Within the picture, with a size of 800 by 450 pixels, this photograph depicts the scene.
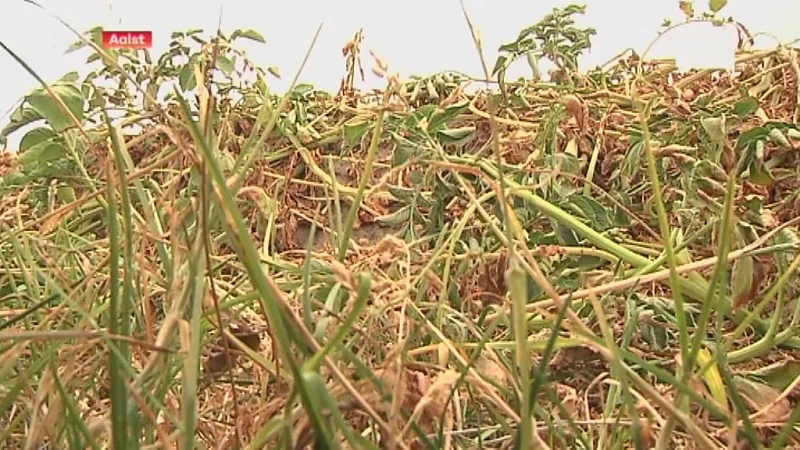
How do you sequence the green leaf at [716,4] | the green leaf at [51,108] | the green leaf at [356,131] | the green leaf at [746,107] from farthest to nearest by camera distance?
the green leaf at [716,4] < the green leaf at [356,131] < the green leaf at [746,107] < the green leaf at [51,108]

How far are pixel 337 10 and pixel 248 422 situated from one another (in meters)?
1.41

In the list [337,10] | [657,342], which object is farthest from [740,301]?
[337,10]

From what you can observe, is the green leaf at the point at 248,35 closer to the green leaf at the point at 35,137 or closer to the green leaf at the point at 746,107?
the green leaf at the point at 35,137

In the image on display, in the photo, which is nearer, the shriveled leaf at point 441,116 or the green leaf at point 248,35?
the shriveled leaf at point 441,116

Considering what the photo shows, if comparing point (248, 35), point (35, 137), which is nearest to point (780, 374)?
point (35, 137)

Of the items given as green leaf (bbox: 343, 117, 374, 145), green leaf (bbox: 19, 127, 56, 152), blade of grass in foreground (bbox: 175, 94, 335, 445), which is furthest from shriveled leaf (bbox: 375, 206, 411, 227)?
blade of grass in foreground (bbox: 175, 94, 335, 445)

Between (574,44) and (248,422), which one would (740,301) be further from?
(574,44)

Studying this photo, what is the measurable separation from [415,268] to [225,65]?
56 centimetres

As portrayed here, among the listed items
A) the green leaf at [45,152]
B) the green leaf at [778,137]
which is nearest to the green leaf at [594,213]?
the green leaf at [778,137]

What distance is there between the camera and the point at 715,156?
1.92 ft

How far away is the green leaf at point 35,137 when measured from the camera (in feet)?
2.01

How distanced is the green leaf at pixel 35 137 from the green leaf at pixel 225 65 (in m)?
0.30
